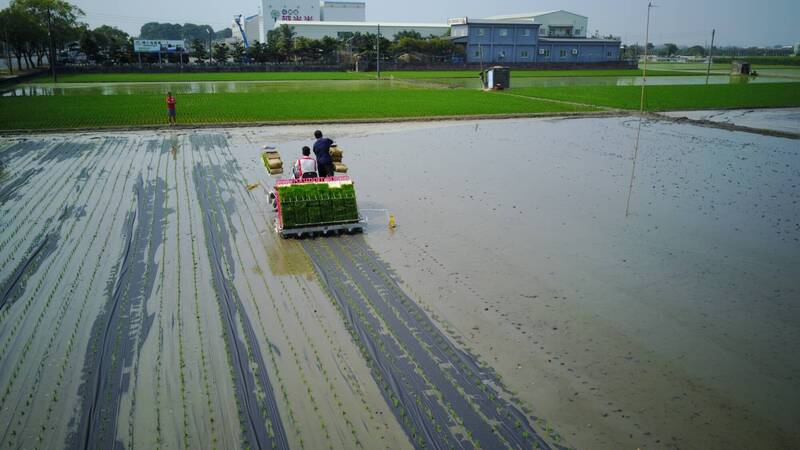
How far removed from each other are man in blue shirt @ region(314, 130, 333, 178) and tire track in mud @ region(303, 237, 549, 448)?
364 centimetres

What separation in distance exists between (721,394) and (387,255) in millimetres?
A: 5640

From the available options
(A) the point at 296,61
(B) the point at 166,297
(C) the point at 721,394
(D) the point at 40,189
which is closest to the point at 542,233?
(C) the point at 721,394

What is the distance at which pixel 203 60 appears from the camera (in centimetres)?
9131

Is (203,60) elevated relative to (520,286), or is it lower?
elevated

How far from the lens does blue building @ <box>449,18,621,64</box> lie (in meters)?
91.6

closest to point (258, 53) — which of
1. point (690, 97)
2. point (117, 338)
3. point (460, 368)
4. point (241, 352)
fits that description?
point (690, 97)

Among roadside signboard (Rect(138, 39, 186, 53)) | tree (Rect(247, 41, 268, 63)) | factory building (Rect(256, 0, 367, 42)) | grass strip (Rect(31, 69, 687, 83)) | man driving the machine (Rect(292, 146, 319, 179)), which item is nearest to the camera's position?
man driving the machine (Rect(292, 146, 319, 179))

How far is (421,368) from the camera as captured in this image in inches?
256

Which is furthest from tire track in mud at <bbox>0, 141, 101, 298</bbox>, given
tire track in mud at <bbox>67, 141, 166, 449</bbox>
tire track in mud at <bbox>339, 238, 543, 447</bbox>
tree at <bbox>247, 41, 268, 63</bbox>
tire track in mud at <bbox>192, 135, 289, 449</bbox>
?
tree at <bbox>247, 41, 268, 63</bbox>

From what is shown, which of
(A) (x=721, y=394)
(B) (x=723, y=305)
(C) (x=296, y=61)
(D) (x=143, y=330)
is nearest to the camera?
(A) (x=721, y=394)

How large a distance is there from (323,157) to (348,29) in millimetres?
106062

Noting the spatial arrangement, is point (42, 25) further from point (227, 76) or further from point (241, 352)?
point (241, 352)

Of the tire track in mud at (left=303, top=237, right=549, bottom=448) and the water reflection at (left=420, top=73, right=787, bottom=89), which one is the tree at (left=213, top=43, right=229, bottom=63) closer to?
the water reflection at (left=420, top=73, right=787, bottom=89)

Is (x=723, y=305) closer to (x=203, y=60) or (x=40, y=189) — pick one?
(x=40, y=189)
